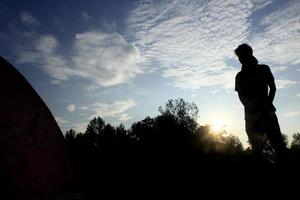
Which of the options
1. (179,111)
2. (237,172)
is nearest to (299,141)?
(179,111)

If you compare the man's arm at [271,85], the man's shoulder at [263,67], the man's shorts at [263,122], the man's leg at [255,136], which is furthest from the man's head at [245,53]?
the man's leg at [255,136]

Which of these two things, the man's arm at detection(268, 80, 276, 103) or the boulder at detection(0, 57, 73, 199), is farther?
the man's arm at detection(268, 80, 276, 103)

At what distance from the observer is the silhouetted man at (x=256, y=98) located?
4.79 meters

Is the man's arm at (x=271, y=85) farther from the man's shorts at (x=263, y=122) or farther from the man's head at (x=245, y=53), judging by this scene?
the man's head at (x=245, y=53)

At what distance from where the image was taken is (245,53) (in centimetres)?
505

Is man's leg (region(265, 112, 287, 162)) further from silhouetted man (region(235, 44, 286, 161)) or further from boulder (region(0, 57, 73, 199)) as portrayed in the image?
boulder (region(0, 57, 73, 199))

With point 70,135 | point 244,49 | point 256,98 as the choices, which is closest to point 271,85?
point 256,98

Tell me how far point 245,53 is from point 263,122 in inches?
50.9

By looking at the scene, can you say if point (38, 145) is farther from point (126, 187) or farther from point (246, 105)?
point (126, 187)

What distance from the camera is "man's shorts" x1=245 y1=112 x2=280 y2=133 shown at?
4747mm

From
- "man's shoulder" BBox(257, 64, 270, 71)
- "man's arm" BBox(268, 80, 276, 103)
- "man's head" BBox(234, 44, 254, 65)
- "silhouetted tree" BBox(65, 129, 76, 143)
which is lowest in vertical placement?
"man's arm" BBox(268, 80, 276, 103)

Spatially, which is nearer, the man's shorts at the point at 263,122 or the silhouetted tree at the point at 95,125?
the man's shorts at the point at 263,122

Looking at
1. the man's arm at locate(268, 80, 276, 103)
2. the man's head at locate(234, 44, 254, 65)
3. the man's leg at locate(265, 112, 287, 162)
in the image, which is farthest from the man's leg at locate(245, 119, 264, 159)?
the man's head at locate(234, 44, 254, 65)

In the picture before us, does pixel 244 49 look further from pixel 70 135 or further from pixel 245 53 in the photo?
pixel 70 135
